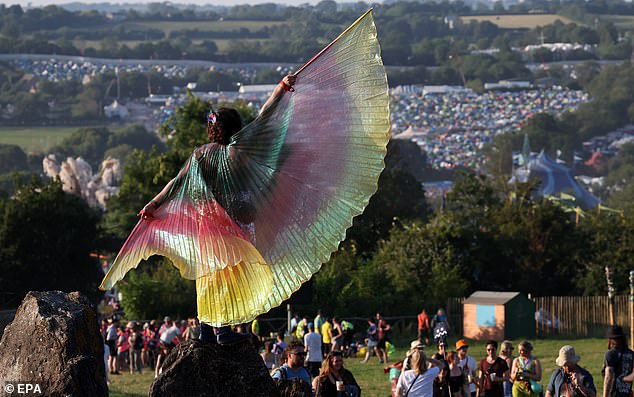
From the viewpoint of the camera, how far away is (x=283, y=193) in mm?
8891

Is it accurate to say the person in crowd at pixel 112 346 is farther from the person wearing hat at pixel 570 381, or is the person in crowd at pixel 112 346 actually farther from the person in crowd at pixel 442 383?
the person wearing hat at pixel 570 381

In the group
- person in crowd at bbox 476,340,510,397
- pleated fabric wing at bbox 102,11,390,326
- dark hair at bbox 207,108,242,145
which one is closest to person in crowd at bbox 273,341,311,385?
pleated fabric wing at bbox 102,11,390,326

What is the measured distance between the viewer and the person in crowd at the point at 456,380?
46.3 ft

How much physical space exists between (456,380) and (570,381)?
5.66 feet

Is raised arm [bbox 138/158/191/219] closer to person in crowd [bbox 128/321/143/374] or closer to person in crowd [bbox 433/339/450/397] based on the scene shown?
person in crowd [bbox 433/339/450/397]

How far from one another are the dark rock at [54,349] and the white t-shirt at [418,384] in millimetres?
3497

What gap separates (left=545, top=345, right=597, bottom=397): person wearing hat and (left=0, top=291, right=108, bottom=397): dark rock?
4.57 metres

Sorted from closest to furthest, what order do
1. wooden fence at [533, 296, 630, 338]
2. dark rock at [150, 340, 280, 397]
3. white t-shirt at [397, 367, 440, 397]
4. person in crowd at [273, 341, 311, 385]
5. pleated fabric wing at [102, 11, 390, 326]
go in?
pleated fabric wing at [102, 11, 390, 326] → dark rock at [150, 340, 280, 397] → person in crowd at [273, 341, 311, 385] → white t-shirt at [397, 367, 440, 397] → wooden fence at [533, 296, 630, 338]

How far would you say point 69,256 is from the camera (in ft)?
160

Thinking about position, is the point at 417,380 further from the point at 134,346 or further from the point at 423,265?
the point at 423,265

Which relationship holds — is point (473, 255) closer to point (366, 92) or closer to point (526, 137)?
point (366, 92)

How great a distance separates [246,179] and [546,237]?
128 feet

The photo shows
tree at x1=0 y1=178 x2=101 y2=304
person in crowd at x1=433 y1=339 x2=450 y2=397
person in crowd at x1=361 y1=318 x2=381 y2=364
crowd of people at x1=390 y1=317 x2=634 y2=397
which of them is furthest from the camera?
tree at x1=0 y1=178 x2=101 y2=304

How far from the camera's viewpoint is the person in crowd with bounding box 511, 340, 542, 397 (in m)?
14.3
